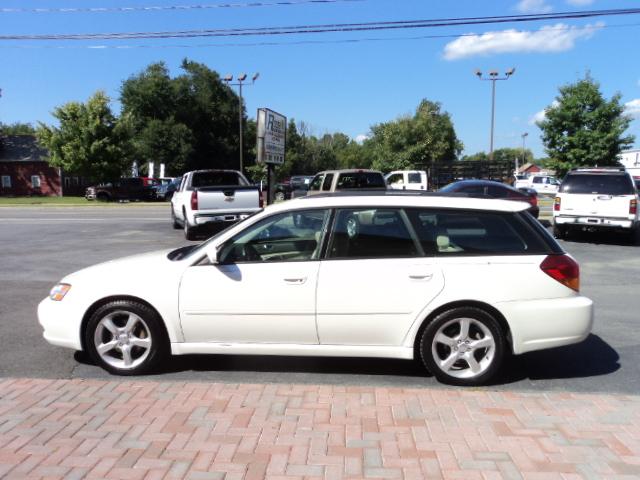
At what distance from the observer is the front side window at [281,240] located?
4.48m

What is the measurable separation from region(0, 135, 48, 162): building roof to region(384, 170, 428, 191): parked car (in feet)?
114

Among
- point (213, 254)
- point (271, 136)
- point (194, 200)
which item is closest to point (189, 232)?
point (194, 200)

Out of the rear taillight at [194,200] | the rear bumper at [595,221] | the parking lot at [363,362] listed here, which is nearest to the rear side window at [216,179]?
the rear taillight at [194,200]

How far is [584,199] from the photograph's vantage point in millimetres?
13242

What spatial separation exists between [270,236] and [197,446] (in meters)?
1.86

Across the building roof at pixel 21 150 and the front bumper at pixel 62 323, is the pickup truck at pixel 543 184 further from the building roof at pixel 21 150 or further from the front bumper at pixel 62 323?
the building roof at pixel 21 150

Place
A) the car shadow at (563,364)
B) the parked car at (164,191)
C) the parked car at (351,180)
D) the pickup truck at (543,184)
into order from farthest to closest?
1. the pickup truck at (543,184)
2. the parked car at (164,191)
3. the parked car at (351,180)
4. the car shadow at (563,364)

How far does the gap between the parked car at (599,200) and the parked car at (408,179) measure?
1223cm

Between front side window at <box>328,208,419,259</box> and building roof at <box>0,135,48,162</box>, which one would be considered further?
building roof at <box>0,135,48,162</box>

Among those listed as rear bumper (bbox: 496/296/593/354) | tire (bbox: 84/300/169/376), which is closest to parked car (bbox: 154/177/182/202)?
tire (bbox: 84/300/169/376)

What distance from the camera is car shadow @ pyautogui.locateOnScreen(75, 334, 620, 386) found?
4.68 metres

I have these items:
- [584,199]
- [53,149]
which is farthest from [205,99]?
[584,199]

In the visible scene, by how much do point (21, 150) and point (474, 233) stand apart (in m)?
54.9

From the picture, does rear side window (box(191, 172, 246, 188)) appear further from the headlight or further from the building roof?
the building roof
